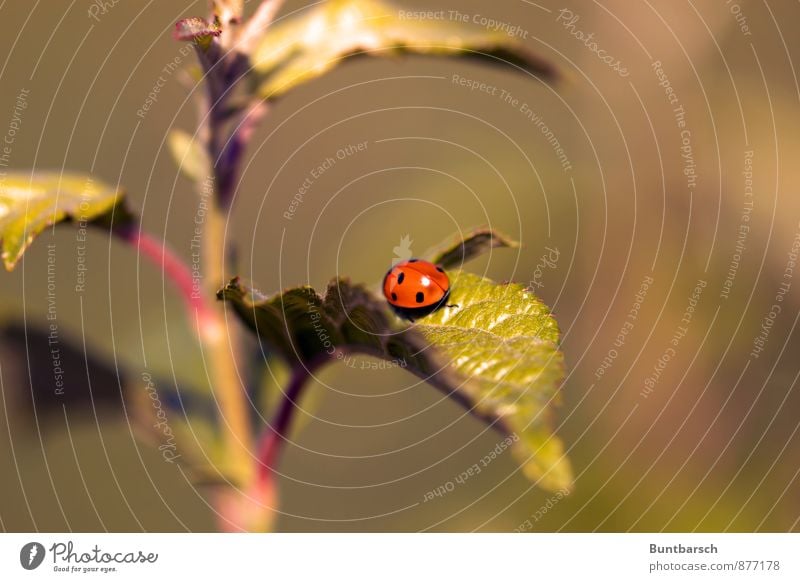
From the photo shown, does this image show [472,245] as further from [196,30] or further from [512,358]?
[196,30]

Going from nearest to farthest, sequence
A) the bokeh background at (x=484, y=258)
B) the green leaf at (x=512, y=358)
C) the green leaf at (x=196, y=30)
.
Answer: the green leaf at (x=512, y=358), the green leaf at (x=196, y=30), the bokeh background at (x=484, y=258)

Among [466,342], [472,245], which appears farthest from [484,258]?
[466,342]

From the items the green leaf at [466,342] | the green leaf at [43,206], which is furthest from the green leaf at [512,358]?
the green leaf at [43,206]

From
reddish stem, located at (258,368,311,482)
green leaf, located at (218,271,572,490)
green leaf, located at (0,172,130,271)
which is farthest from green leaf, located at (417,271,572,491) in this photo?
green leaf, located at (0,172,130,271)

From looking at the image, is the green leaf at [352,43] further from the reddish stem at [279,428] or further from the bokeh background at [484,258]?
the reddish stem at [279,428]
